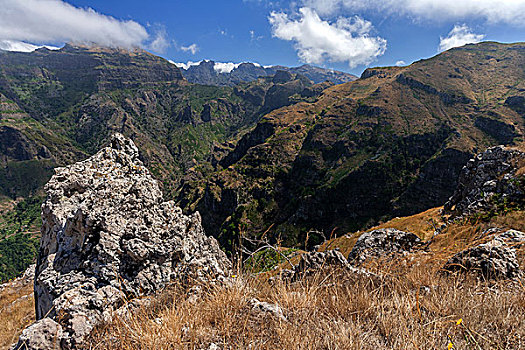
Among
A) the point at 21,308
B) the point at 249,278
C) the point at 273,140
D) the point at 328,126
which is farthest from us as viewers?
the point at 273,140

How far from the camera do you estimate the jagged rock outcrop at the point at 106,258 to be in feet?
9.86

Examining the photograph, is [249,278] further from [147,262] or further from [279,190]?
[279,190]

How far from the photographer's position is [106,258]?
14.7 feet

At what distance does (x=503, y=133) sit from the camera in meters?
102

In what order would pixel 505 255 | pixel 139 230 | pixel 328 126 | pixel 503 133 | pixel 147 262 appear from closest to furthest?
pixel 505 255 → pixel 147 262 → pixel 139 230 → pixel 503 133 → pixel 328 126

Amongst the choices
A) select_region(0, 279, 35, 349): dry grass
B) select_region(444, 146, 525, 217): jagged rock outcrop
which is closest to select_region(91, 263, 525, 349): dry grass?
select_region(0, 279, 35, 349): dry grass

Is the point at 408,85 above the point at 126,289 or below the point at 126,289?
above

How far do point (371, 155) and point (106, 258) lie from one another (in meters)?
125

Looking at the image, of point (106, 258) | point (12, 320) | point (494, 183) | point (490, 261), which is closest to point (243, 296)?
point (106, 258)

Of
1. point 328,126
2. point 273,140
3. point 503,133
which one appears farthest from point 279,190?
point 503,133

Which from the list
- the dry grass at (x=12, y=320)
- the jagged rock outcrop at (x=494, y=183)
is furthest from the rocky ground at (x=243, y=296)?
the jagged rock outcrop at (x=494, y=183)

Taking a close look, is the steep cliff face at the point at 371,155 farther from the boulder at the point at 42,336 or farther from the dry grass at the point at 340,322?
the boulder at the point at 42,336

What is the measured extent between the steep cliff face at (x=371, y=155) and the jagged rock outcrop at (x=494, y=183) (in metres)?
58.1

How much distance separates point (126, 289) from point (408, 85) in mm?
195875
